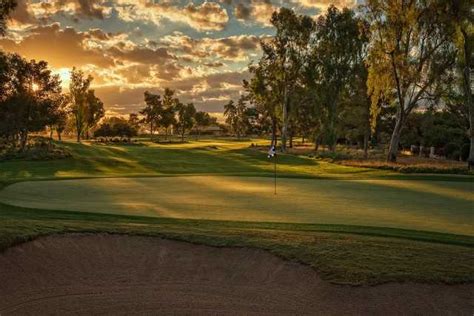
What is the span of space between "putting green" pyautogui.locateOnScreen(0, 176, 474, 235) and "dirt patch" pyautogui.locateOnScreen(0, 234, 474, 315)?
17.6 feet

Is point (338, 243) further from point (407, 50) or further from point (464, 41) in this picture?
point (407, 50)

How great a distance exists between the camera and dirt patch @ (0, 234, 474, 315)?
24.1ft

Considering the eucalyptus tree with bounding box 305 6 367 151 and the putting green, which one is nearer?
the putting green

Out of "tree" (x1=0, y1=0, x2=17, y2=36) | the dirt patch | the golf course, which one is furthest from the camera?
"tree" (x1=0, y1=0, x2=17, y2=36)

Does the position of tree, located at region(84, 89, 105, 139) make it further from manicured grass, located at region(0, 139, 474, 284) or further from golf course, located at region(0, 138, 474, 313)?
golf course, located at region(0, 138, 474, 313)

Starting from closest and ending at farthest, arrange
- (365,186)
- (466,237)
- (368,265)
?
(368,265)
(466,237)
(365,186)

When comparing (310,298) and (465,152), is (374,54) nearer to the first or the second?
(465,152)

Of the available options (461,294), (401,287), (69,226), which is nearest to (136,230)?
(69,226)

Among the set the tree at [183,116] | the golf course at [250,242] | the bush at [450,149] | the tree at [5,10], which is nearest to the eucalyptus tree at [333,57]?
the bush at [450,149]

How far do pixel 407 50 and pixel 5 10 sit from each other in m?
34.6

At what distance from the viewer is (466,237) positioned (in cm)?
1220

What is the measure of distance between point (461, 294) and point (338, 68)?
5696 centimetres

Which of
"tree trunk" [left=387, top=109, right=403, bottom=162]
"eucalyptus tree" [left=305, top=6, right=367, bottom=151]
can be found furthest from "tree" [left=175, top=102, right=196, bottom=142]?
"tree trunk" [left=387, top=109, right=403, bottom=162]

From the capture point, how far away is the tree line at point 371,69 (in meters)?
39.8
